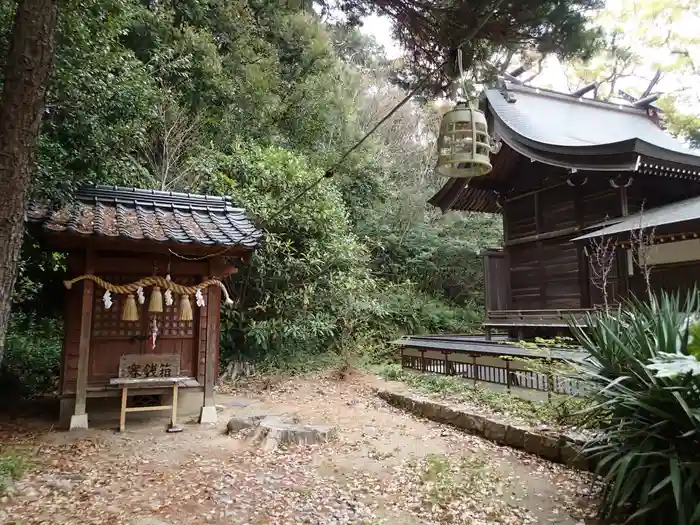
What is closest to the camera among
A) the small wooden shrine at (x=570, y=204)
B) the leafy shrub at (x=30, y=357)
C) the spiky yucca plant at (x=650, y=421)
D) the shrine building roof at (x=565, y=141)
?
the spiky yucca plant at (x=650, y=421)

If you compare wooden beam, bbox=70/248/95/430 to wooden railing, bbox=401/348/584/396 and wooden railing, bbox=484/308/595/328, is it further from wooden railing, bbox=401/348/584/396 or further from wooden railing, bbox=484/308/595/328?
wooden railing, bbox=484/308/595/328

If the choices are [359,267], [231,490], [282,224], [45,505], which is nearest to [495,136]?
[359,267]

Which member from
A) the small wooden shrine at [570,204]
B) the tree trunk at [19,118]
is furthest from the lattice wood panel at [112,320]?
the small wooden shrine at [570,204]

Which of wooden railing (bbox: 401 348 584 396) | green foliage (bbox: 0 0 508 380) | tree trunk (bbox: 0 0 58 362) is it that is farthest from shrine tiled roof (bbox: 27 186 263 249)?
wooden railing (bbox: 401 348 584 396)

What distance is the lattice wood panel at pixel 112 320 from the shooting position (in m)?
6.56

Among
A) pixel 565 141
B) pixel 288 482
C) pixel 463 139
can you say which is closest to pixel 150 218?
pixel 288 482

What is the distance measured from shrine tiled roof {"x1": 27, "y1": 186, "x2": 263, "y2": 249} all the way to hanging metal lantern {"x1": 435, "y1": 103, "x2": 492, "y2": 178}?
356 cm

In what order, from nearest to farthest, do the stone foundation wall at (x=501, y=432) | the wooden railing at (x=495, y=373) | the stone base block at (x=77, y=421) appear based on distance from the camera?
the stone foundation wall at (x=501, y=432)
the stone base block at (x=77, y=421)
the wooden railing at (x=495, y=373)

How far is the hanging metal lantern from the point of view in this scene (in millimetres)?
3629

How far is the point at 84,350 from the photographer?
621 centimetres

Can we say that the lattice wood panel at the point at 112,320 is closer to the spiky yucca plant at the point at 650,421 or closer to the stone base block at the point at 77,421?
the stone base block at the point at 77,421

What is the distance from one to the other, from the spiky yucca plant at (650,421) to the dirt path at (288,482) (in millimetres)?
630

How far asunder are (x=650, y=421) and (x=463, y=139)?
2549mm

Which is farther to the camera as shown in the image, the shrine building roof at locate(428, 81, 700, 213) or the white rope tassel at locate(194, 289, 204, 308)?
the shrine building roof at locate(428, 81, 700, 213)
